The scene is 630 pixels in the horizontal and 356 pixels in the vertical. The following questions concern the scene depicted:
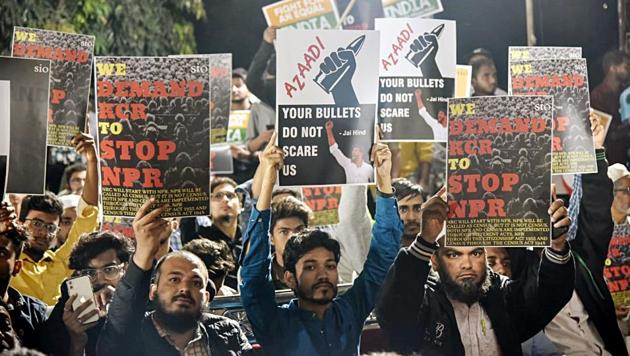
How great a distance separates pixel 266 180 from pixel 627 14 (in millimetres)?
4022

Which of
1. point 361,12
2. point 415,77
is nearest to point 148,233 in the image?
point 415,77

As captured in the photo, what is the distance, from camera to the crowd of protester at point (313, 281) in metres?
5.60

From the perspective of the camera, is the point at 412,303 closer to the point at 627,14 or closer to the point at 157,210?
the point at 157,210

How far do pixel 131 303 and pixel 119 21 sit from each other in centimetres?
639

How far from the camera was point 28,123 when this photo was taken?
18.4 ft

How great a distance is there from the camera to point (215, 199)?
735cm

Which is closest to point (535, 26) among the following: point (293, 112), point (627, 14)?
point (627, 14)

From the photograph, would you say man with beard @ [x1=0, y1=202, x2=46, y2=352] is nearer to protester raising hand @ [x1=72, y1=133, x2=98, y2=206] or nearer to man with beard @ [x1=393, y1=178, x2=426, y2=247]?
protester raising hand @ [x1=72, y1=133, x2=98, y2=206]

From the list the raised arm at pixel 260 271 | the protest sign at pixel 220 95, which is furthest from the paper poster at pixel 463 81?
the raised arm at pixel 260 271

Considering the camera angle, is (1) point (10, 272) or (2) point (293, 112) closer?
(1) point (10, 272)

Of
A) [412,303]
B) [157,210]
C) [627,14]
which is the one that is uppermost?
[627,14]

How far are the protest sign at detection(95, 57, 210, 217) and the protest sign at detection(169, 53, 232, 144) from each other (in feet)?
4.75

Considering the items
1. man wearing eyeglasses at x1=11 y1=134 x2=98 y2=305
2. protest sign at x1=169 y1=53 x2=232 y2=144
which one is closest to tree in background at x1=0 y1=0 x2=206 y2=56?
protest sign at x1=169 y1=53 x2=232 y2=144

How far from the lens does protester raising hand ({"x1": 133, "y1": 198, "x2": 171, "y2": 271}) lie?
5.50 m
